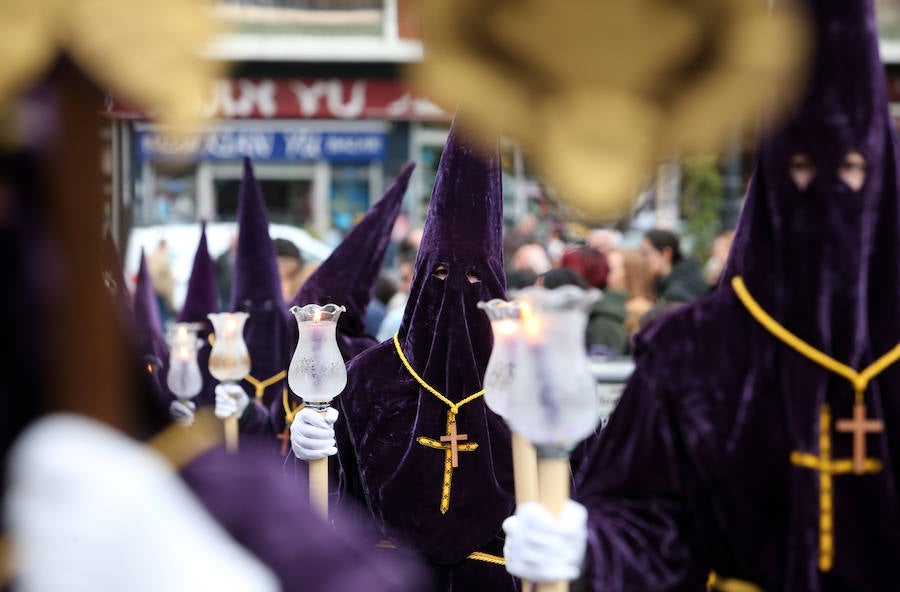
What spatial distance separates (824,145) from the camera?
217cm

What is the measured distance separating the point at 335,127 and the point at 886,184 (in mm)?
15535

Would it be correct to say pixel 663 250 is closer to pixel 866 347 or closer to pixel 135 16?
pixel 866 347


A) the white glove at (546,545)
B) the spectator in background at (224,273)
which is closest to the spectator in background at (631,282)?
the spectator in background at (224,273)

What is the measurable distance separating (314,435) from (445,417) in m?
0.46

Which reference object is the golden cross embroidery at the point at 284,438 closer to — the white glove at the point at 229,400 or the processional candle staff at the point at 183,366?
the white glove at the point at 229,400

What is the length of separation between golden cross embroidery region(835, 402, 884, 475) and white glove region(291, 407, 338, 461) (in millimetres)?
1738

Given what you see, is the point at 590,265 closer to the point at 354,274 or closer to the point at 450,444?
the point at 354,274

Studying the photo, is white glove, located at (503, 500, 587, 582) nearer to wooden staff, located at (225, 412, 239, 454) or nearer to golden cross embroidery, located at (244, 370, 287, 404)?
wooden staff, located at (225, 412, 239, 454)

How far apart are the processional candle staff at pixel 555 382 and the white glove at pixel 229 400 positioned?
3131 mm

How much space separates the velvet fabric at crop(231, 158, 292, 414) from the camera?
5.70 meters

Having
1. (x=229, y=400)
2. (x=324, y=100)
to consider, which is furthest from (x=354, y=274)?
(x=324, y=100)

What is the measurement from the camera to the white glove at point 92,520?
1071 mm

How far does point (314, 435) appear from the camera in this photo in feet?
11.3

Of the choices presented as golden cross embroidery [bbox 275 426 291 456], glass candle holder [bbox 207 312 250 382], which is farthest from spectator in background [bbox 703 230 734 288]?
glass candle holder [bbox 207 312 250 382]
